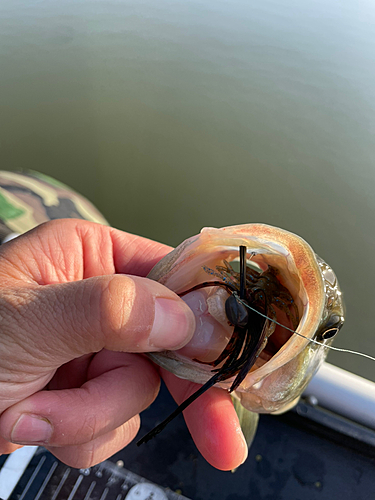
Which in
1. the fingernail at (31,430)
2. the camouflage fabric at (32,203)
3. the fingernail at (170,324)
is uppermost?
the fingernail at (170,324)

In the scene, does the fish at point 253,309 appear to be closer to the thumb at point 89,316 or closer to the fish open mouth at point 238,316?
the fish open mouth at point 238,316

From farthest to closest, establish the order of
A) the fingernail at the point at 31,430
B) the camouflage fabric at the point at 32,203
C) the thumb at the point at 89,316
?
the camouflage fabric at the point at 32,203, the fingernail at the point at 31,430, the thumb at the point at 89,316

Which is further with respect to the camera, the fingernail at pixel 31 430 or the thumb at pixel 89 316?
the fingernail at pixel 31 430

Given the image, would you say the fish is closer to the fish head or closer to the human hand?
the fish head

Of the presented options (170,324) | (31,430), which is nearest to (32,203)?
(31,430)

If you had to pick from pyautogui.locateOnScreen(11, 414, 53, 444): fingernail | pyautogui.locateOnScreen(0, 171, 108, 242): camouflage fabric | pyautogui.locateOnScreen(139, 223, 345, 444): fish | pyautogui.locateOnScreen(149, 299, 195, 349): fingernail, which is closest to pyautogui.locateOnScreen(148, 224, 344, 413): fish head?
pyautogui.locateOnScreen(139, 223, 345, 444): fish

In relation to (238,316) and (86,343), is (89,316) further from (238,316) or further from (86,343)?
(238,316)

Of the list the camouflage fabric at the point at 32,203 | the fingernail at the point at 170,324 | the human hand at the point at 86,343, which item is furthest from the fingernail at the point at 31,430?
the camouflage fabric at the point at 32,203

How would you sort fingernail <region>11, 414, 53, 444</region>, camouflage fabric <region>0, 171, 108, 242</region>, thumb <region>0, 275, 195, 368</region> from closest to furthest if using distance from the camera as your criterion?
thumb <region>0, 275, 195, 368</region> < fingernail <region>11, 414, 53, 444</region> < camouflage fabric <region>0, 171, 108, 242</region>
